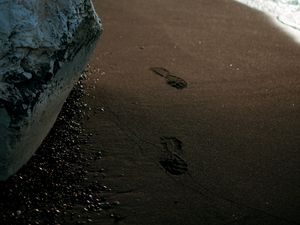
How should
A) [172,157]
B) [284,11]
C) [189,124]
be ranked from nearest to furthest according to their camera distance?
[172,157]
[189,124]
[284,11]

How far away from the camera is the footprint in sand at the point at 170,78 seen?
3.54 meters

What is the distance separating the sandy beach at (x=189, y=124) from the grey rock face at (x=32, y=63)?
0.47 metres

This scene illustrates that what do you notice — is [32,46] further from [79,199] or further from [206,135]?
[206,135]

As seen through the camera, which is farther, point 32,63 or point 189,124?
point 189,124

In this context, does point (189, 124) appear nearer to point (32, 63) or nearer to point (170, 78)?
point (170, 78)

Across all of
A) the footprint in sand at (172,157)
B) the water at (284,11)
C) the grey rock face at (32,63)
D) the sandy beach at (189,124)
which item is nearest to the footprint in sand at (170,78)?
the sandy beach at (189,124)

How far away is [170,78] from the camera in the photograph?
3619mm

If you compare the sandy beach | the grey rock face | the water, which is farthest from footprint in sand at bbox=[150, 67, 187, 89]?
the water

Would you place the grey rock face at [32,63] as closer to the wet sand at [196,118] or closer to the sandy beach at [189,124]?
the sandy beach at [189,124]

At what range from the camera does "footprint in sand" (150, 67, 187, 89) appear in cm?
354

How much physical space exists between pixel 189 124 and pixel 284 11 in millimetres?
3533

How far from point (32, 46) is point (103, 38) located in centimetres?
216

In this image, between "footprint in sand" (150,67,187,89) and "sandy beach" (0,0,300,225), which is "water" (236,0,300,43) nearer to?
"sandy beach" (0,0,300,225)

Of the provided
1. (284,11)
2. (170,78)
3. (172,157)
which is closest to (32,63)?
(172,157)
